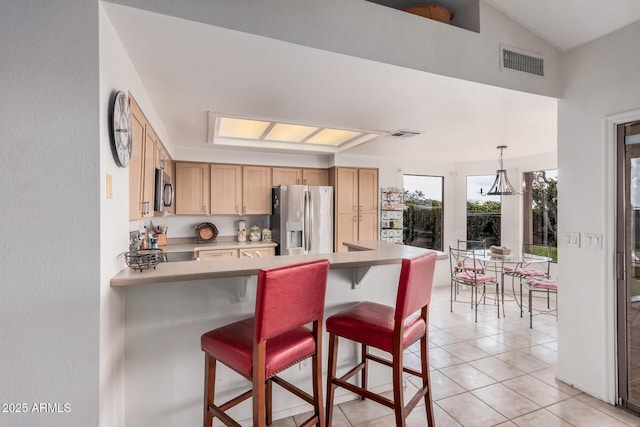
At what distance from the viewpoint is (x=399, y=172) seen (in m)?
5.38

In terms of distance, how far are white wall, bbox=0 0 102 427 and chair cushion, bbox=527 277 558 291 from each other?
4474 millimetres

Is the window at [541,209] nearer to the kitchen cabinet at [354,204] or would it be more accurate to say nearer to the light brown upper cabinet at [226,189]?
the kitchen cabinet at [354,204]

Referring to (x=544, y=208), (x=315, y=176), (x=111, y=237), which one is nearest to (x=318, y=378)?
(x=111, y=237)

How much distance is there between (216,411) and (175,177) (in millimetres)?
3557

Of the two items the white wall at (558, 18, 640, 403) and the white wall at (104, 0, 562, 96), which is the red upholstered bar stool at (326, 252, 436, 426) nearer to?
the white wall at (104, 0, 562, 96)

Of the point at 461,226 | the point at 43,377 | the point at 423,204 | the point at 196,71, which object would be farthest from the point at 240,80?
the point at 461,226

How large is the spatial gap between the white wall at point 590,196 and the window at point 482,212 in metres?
3.26

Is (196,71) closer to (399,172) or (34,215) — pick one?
(34,215)

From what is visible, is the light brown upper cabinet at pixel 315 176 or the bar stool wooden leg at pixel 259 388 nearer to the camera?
the bar stool wooden leg at pixel 259 388

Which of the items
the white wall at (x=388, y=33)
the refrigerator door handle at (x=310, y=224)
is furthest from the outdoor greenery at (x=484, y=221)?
the white wall at (x=388, y=33)

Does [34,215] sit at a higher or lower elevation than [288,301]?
higher

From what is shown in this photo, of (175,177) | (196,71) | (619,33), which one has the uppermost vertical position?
(619,33)

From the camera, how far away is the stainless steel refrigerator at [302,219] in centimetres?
443

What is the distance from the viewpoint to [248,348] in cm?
141
